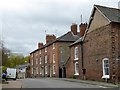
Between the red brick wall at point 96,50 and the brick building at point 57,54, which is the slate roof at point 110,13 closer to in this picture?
the red brick wall at point 96,50

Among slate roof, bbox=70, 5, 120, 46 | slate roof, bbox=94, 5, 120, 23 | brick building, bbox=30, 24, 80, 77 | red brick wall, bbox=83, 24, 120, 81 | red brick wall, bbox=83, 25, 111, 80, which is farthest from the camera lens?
brick building, bbox=30, 24, 80, 77

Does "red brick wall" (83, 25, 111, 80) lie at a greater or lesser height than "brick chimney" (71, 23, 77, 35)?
lesser

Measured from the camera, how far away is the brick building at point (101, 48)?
3062 cm

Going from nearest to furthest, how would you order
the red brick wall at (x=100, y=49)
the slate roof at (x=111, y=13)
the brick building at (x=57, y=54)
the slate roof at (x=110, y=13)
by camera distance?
the red brick wall at (x=100, y=49), the slate roof at (x=110, y=13), the slate roof at (x=111, y=13), the brick building at (x=57, y=54)

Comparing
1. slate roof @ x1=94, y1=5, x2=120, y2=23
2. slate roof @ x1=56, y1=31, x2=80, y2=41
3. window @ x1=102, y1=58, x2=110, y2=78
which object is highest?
Answer: slate roof @ x1=94, y1=5, x2=120, y2=23

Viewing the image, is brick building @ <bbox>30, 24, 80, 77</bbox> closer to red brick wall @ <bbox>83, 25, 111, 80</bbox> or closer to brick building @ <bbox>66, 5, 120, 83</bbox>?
brick building @ <bbox>66, 5, 120, 83</bbox>

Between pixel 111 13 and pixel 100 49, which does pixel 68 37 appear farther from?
pixel 100 49

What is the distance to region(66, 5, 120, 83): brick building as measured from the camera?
30.6 metres

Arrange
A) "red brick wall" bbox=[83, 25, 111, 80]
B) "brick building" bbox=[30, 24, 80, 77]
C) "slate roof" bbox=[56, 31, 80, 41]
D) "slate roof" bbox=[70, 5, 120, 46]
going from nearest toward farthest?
"slate roof" bbox=[70, 5, 120, 46] < "red brick wall" bbox=[83, 25, 111, 80] < "brick building" bbox=[30, 24, 80, 77] < "slate roof" bbox=[56, 31, 80, 41]

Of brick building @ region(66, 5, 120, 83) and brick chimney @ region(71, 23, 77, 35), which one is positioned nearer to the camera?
brick building @ region(66, 5, 120, 83)

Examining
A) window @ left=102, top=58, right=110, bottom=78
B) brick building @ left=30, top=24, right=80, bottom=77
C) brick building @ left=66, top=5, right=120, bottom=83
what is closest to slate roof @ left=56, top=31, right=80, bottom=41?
brick building @ left=30, top=24, right=80, bottom=77

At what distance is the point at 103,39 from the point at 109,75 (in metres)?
4.79

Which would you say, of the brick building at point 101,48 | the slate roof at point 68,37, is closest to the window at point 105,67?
the brick building at point 101,48

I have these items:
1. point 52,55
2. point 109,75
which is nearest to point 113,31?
point 109,75
